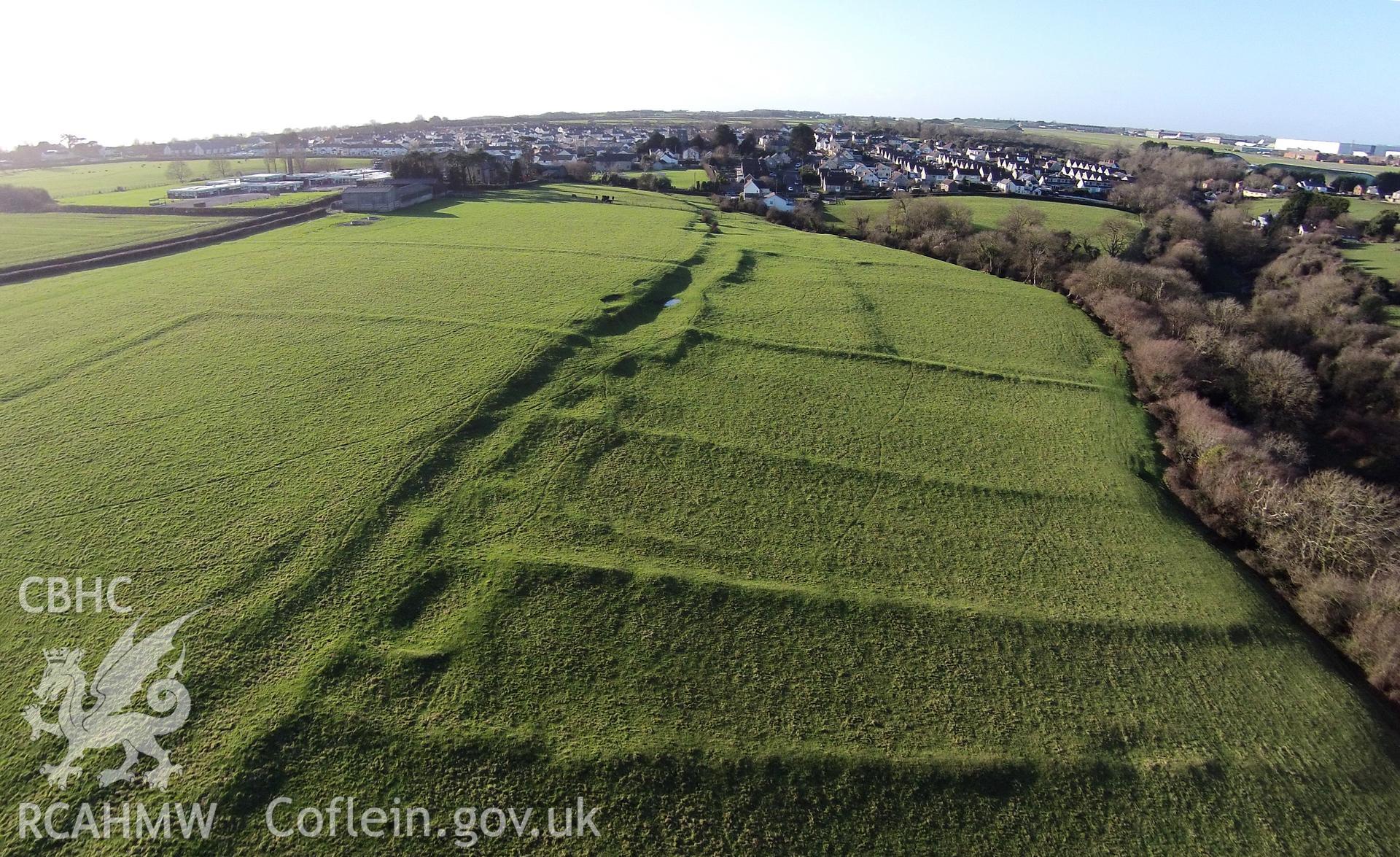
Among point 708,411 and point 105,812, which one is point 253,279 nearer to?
point 708,411

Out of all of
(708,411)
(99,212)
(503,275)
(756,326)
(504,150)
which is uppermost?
(504,150)

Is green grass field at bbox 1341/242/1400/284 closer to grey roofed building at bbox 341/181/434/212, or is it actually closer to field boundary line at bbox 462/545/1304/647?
field boundary line at bbox 462/545/1304/647

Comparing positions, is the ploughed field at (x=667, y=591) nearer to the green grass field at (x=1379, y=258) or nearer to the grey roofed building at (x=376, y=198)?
the grey roofed building at (x=376, y=198)

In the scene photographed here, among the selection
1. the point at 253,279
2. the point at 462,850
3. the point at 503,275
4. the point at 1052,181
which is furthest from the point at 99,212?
the point at 1052,181

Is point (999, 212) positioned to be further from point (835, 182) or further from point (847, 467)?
point (847, 467)

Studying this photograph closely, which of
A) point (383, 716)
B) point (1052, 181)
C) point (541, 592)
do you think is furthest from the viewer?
point (1052, 181)

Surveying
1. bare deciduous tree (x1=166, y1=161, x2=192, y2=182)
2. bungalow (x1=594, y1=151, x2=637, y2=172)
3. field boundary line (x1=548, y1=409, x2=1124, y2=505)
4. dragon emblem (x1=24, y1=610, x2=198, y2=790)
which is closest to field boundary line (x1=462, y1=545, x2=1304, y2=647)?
field boundary line (x1=548, y1=409, x2=1124, y2=505)

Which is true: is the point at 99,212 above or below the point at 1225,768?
above
